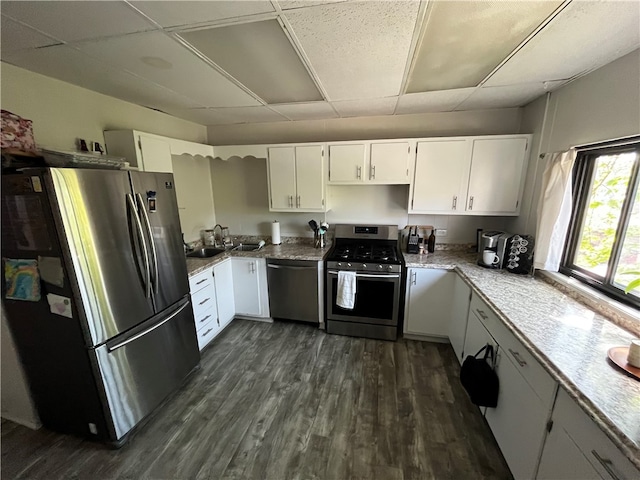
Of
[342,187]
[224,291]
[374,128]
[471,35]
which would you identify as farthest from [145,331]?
[374,128]

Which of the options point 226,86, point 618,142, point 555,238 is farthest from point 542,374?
point 226,86

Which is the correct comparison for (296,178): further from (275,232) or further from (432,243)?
(432,243)

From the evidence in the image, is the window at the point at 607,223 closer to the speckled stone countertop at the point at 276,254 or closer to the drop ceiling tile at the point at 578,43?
the drop ceiling tile at the point at 578,43

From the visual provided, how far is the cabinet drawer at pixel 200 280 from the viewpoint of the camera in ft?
7.68

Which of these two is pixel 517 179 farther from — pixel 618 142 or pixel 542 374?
pixel 542 374

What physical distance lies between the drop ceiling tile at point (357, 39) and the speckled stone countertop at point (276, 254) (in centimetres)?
164

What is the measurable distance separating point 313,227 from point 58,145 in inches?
90.3

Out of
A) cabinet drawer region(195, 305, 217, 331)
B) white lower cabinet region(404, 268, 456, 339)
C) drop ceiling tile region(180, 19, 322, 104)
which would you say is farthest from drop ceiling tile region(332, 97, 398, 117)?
cabinet drawer region(195, 305, 217, 331)

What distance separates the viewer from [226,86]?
1993 mm

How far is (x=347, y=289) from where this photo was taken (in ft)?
8.68

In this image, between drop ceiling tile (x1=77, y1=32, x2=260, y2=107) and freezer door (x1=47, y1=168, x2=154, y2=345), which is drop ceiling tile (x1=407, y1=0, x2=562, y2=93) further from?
freezer door (x1=47, y1=168, x2=154, y2=345)

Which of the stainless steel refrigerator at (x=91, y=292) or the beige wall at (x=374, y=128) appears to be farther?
the beige wall at (x=374, y=128)

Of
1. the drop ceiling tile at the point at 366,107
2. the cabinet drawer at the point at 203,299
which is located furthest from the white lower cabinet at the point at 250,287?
the drop ceiling tile at the point at 366,107

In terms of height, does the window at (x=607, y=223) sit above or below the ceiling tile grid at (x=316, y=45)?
below
